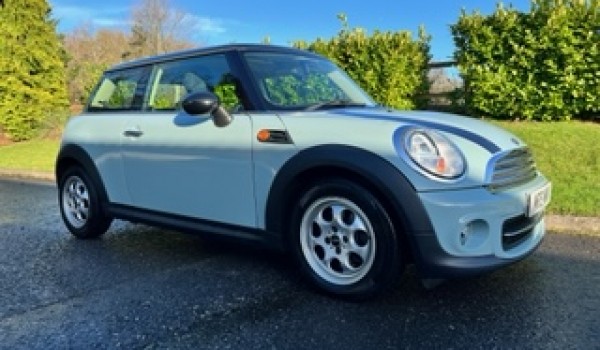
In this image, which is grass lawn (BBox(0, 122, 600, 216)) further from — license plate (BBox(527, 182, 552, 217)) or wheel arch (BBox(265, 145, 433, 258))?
wheel arch (BBox(265, 145, 433, 258))

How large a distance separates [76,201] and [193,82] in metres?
1.91

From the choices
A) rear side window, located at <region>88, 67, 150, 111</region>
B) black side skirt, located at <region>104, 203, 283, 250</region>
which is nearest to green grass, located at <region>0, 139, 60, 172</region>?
rear side window, located at <region>88, 67, 150, 111</region>

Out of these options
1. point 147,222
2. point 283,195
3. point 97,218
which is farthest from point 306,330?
point 97,218

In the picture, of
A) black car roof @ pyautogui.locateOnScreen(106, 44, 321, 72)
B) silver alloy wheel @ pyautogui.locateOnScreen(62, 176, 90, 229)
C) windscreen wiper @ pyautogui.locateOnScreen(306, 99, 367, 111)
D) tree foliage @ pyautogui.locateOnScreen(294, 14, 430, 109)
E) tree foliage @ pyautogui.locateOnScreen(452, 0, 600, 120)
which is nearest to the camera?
windscreen wiper @ pyautogui.locateOnScreen(306, 99, 367, 111)

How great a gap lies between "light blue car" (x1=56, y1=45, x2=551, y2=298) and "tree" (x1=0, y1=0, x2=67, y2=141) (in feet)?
42.2

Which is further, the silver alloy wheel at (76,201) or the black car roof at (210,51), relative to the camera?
the silver alloy wheel at (76,201)

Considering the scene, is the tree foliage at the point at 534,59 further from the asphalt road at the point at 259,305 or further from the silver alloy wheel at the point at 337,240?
the silver alloy wheel at the point at 337,240

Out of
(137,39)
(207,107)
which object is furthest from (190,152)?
(137,39)

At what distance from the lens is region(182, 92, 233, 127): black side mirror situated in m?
3.59

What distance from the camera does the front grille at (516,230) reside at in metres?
3.10

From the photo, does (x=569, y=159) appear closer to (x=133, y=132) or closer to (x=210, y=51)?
(x=210, y=51)

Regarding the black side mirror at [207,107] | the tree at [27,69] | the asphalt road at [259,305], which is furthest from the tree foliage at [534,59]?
the tree at [27,69]

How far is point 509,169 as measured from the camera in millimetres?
3205

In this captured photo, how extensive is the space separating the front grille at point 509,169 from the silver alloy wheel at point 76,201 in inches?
139
